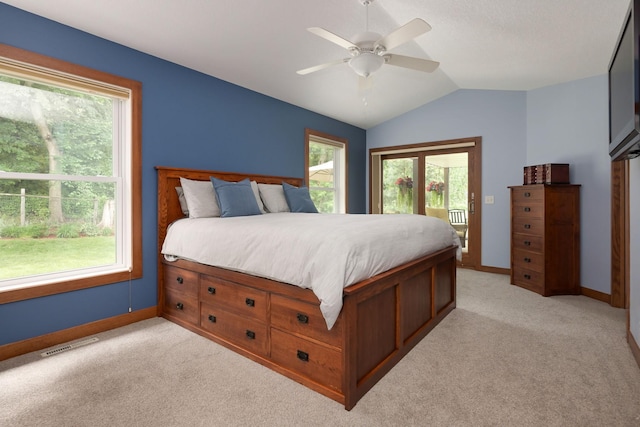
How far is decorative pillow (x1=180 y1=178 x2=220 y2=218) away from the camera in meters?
2.93

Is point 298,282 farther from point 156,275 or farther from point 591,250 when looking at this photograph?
point 591,250

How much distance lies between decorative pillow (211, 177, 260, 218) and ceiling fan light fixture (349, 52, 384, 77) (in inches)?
61.0

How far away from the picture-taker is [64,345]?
239 centimetres

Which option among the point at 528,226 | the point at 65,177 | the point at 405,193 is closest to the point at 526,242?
the point at 528,226

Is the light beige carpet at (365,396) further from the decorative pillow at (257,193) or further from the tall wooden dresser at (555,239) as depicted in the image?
the decorative pillow at (257,193)

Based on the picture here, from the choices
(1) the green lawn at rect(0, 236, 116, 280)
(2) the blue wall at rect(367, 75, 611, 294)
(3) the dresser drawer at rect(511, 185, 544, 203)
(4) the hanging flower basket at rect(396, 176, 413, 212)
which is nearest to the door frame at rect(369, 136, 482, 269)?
(2) the blue wall at rect(367, 75, 611, 294)

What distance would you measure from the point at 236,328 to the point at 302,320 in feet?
2.22

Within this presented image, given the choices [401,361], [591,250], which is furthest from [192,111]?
[591,250]

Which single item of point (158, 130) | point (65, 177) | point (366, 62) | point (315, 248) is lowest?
point (315, 248)

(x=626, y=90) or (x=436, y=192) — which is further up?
(x=626, y=90)

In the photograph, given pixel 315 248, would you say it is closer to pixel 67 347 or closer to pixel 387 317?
pixel 387 317

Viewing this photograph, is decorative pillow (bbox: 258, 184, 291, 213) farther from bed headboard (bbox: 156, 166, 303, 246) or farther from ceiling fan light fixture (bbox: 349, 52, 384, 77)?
ceiling fan light fixture (bbox: 349, 52, 384, 77)

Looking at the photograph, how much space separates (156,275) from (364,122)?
4114mm

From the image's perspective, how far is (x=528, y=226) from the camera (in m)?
3.78
